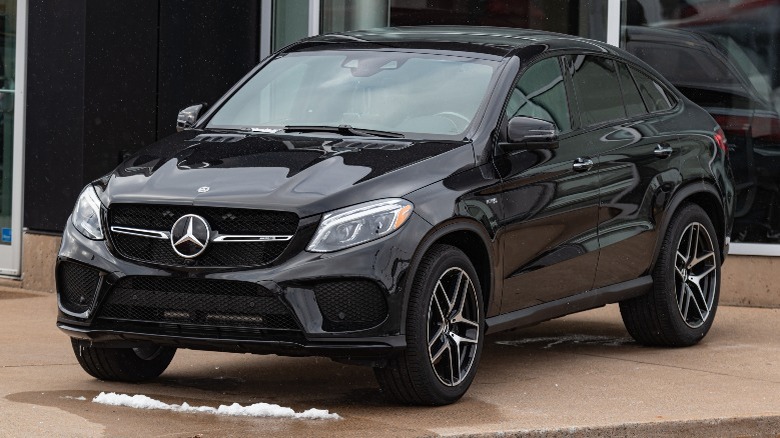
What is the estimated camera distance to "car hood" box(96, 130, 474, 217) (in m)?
6.80

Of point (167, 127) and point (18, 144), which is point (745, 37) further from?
point (18, 144)

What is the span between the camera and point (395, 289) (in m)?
6.73

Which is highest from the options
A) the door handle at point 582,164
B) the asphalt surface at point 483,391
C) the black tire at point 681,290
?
the door handle at point 582,164

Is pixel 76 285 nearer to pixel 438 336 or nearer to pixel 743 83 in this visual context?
pixel 438 336

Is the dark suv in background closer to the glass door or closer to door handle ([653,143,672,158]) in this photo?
door handle ([653,143,672,158])

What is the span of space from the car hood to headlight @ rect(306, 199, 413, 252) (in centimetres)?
4

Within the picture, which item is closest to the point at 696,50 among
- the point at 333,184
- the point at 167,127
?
the point at 167,127

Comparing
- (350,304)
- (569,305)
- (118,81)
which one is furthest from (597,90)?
(118,81)

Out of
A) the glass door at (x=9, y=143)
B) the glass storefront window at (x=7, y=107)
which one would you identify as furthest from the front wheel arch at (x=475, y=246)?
the glass storefront window at (x=7, y=107)

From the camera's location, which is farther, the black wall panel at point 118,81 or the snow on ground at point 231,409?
the black wall panel at point 118,81

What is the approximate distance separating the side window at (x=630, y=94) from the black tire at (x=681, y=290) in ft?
2.12

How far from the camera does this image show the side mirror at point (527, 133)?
298 inches

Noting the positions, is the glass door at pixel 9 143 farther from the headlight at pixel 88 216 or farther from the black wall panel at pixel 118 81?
the headlight at pixel 88 216

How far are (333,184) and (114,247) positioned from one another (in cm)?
104
